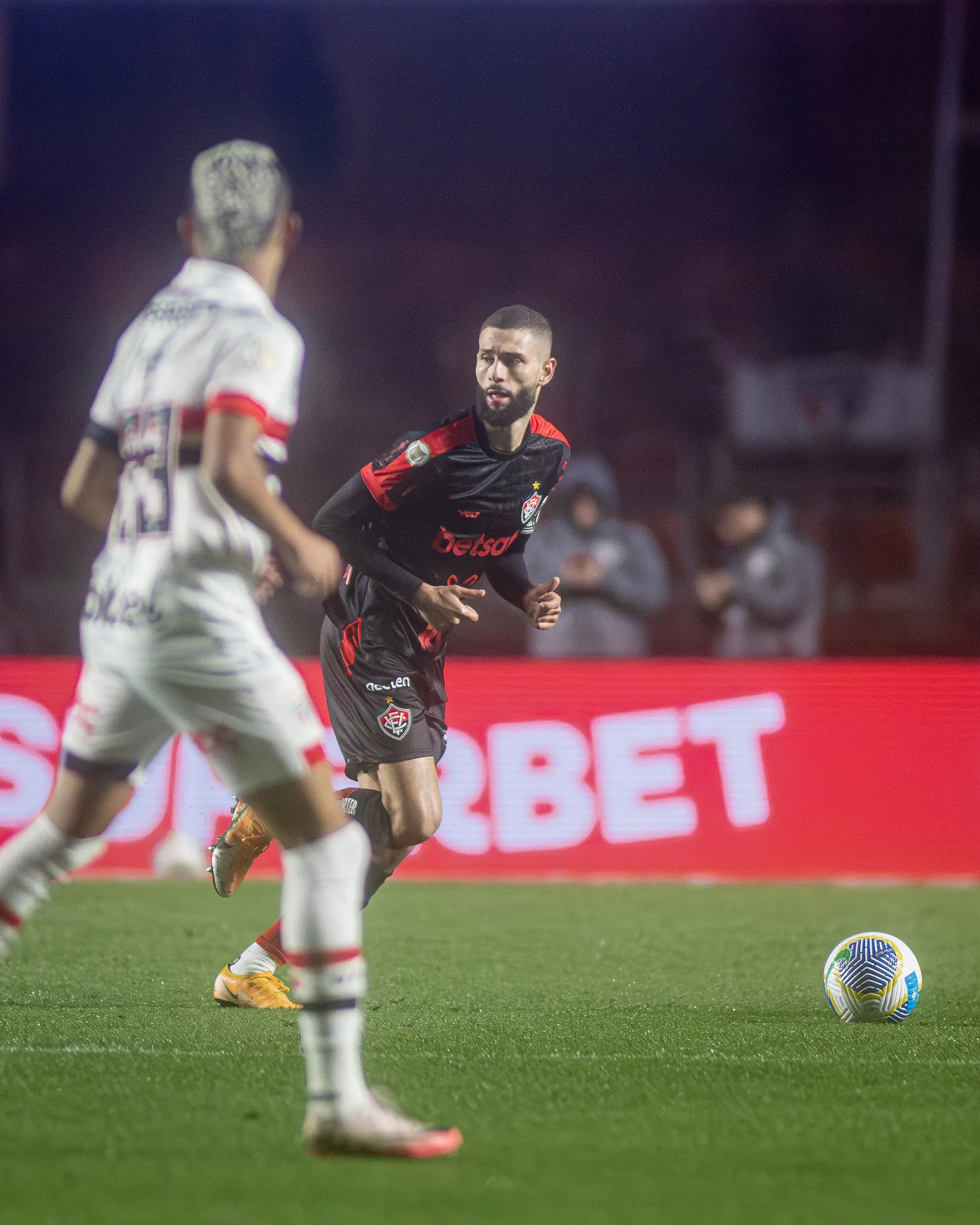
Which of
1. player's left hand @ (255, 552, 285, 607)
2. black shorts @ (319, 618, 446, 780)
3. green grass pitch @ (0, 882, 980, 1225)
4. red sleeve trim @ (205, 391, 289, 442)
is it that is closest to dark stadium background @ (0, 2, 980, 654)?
green grass pitch @ (0, 882, 980, 1225)

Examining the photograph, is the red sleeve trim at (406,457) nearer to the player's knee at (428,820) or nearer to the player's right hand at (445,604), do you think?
the player's right hand at (445,604)

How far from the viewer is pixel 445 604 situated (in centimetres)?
519

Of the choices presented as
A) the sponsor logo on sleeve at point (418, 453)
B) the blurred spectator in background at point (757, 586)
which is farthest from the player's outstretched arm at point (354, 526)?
the blurred spectator in background at point (757, 586)

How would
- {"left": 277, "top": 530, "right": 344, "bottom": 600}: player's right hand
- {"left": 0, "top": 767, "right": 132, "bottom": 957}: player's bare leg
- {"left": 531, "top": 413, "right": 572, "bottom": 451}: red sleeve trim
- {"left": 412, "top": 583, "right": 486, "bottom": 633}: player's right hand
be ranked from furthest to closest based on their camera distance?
{"left": 531, "top": 413, "right": 572, "bottom": 451}: red sleeve trim → {"left": 412, "top": 583, "right": 486, "bottom": 633}: player's right hand → {"left": 0, "top": 767, "right": 132, "bottom": 957}: player's bare leg → {"left": 277, "top": 530, "right": 344, "bottom": 600}: player's right hand

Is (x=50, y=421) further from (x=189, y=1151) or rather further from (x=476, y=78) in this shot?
(x=189, y=1151)

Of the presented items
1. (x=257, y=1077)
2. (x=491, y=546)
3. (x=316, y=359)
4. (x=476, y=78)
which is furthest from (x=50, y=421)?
(x=257, y=1077)

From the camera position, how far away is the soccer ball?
5.49 m

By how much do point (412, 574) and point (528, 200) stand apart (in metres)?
18.4

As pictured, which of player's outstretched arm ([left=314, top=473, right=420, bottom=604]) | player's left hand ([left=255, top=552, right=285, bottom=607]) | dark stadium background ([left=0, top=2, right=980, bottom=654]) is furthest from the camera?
dark stadium background ([left=0, top=2, right=980, bottom=654])

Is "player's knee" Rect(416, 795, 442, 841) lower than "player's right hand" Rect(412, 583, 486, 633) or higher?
lower

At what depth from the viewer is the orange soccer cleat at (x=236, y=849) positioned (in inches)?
223

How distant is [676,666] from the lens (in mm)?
10031

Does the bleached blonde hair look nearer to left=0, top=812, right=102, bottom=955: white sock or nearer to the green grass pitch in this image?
left=0, top=812, right=102, bottom=955: white sock

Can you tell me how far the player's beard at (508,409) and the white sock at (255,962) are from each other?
79.0 inches
